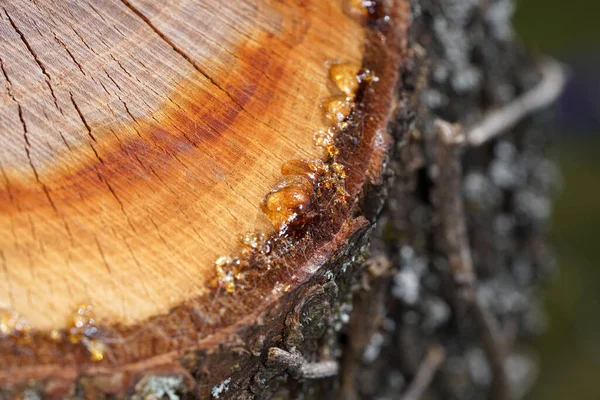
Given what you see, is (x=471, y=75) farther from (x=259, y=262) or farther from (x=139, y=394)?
(x=139, y=394)

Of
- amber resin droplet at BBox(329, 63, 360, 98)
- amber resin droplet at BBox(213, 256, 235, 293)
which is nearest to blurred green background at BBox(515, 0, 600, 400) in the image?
amber resin droplet at BBox(329, 63, 360, 98)

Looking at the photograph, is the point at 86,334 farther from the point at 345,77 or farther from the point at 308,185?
the point at 345,77

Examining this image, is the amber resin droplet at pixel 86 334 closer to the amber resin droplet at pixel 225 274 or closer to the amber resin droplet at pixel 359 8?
the amber resin droplet at pixel 225 274

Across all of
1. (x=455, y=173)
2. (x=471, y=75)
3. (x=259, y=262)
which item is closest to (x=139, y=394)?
(x=259, y=262)

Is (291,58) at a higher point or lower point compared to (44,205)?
higher

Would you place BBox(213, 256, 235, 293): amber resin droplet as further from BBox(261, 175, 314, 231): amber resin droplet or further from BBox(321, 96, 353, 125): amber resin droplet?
BBox(321, 96, 353, 125): amber resin droplet

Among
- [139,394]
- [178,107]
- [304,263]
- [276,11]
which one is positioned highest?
[276,11]

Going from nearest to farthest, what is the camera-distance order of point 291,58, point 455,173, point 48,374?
1. point 48,374
2. point 291,58
3. point 455,173
